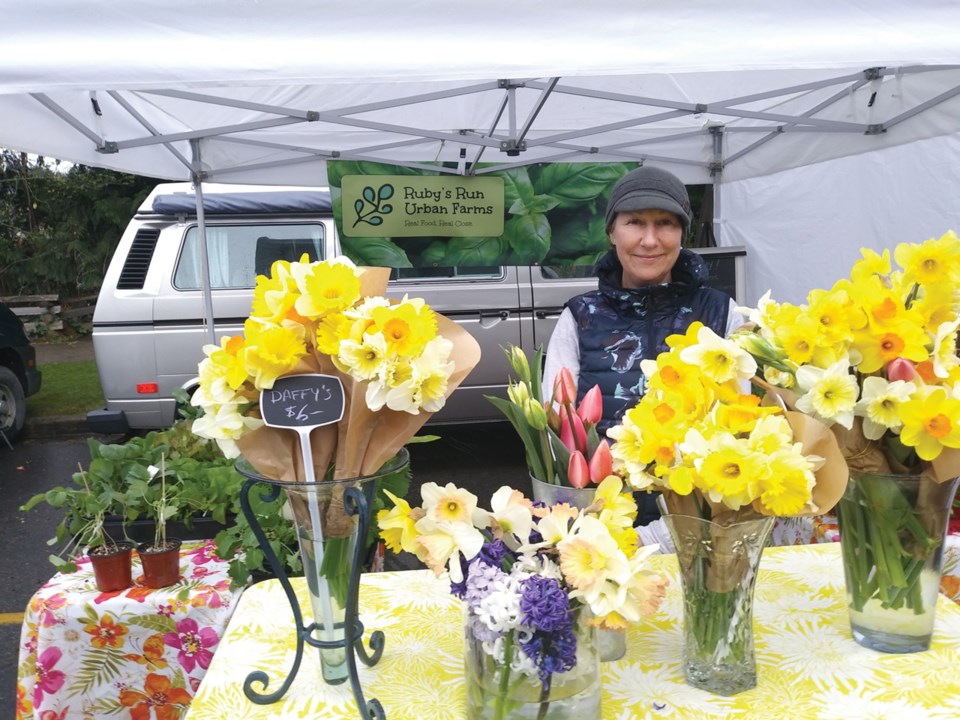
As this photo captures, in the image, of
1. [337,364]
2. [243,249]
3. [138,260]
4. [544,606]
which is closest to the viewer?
[544,606]

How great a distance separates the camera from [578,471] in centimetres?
105

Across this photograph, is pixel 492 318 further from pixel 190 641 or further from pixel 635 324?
pixel 190 641

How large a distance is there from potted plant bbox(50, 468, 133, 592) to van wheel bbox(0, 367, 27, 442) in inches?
191

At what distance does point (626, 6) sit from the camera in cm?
169

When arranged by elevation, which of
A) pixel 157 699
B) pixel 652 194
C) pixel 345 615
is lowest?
pixel 157 699

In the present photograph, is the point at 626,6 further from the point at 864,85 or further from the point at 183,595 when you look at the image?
the point at 864,85

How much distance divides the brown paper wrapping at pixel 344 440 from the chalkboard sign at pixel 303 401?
25 millimetres

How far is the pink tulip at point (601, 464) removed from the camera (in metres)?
1.05

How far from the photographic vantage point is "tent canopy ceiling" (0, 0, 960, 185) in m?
1.67

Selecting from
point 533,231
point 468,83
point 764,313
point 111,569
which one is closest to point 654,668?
point 764,313

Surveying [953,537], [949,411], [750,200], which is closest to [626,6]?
[949,411]

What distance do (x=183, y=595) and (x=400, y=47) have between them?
1.34 metres

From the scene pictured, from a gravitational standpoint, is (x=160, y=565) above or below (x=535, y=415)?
below

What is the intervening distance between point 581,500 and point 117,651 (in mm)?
1278
